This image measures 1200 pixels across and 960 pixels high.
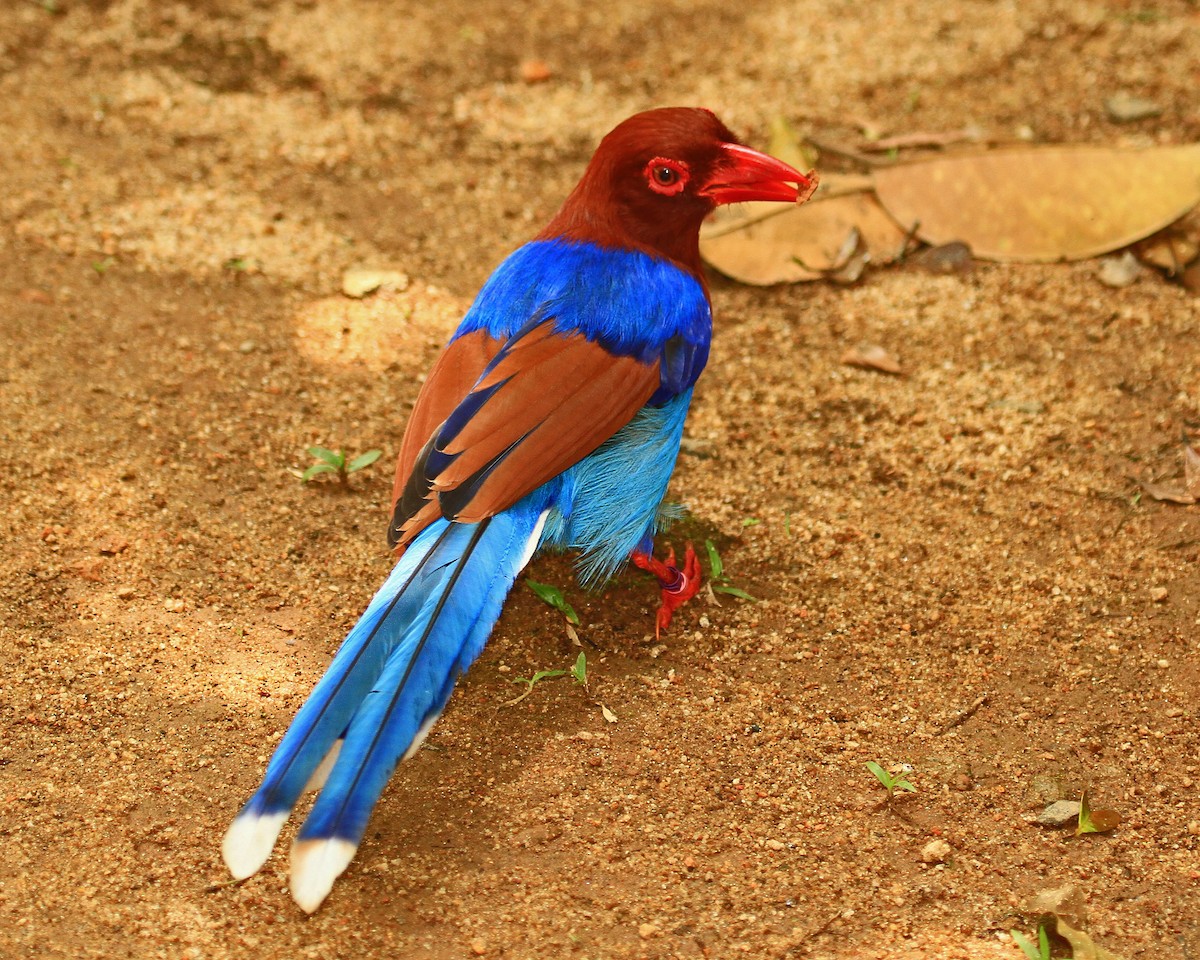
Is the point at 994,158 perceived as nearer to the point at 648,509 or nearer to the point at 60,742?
the point at 648,509

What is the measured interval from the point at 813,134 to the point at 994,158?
90cm

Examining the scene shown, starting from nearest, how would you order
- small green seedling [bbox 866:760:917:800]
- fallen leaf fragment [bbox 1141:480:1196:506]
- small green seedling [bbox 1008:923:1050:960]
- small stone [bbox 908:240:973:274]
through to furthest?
1. small green seedling [bbox 1008:923:1050:960]
2. small green seedling [bbox 866:760:917:800]
3. fallen leaf fragment [bbox 1141:480:1196:506]
4. small stone [bbox 908:240:973:274]

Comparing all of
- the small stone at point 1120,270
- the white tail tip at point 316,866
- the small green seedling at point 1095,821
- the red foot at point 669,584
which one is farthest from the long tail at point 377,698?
the small stone at point 1120,270

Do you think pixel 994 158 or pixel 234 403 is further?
pixel 994 158

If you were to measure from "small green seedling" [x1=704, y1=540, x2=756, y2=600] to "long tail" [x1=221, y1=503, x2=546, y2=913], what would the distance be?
0.76 metres

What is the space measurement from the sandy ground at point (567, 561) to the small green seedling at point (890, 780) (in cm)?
5

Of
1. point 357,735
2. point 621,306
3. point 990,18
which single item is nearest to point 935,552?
point 621,306

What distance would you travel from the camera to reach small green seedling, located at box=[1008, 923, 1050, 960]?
105 inches

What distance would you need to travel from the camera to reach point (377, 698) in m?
2.78

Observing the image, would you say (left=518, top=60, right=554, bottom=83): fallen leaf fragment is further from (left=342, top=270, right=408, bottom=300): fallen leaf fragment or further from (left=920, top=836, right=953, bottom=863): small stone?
(left=920, top=836, right=953, bottom=863): small stone

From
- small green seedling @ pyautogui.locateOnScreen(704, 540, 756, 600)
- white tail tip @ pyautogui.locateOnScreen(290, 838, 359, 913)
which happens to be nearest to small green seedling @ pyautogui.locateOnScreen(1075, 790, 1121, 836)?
small green seedling @ pyautogui.locateOnScreen(704, 540, 756, 600)

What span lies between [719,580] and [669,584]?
18 centimetres

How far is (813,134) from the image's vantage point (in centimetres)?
570

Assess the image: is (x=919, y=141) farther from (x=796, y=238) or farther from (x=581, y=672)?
(x=581, y=672)
